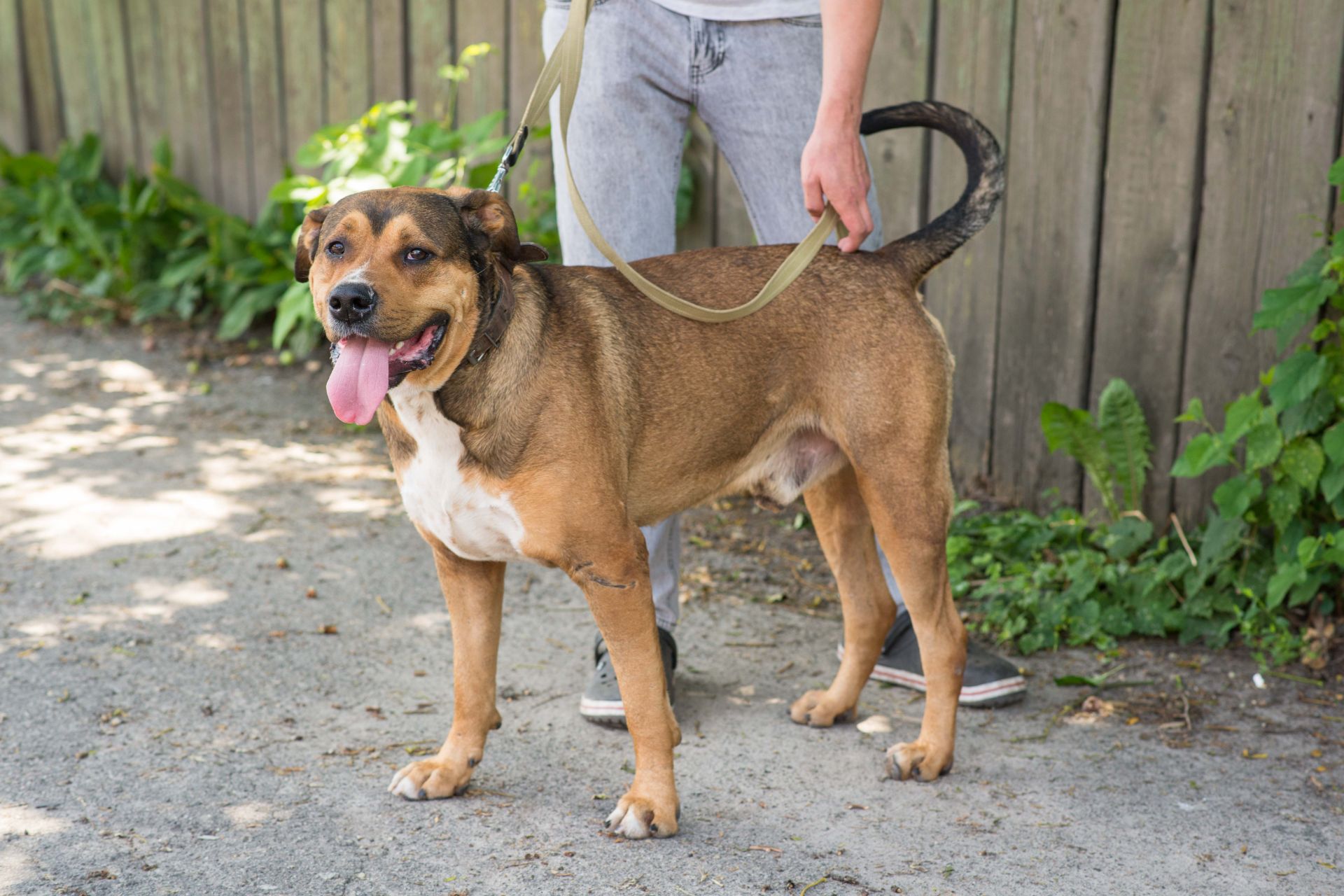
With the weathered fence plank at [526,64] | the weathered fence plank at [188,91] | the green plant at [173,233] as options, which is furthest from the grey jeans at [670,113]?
the weathered fence plank at [188,91]

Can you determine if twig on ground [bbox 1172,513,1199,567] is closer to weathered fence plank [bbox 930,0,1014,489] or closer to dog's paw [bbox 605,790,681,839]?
weathered fence plank [bbox 930,0,1014,489]

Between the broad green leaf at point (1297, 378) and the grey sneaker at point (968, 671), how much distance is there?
1203 mm

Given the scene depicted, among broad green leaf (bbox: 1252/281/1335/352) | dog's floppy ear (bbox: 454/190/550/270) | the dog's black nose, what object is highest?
dog's floppy ear (bbox: 454/190/550/270)

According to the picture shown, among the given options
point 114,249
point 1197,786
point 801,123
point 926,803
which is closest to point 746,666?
point 926,803

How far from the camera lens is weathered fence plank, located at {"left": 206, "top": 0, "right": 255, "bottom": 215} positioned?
8805 mm

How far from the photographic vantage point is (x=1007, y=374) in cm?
538

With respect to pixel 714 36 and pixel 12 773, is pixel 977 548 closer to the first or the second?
pixel 714 36

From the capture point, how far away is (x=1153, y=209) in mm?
4781

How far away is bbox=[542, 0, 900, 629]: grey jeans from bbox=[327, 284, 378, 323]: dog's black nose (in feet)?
3.95

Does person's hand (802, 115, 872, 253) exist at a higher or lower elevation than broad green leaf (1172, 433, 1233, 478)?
higher

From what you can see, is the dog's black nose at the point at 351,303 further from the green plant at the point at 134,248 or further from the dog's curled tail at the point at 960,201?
the green plant at the point at 134,248

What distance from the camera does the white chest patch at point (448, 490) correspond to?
10.2ft

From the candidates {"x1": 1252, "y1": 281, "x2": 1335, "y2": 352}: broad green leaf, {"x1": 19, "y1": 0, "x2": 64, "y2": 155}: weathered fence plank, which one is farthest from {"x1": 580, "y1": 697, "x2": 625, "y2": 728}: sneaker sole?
{"x1": 19, "y1": 0, "x2": 64, "y2": 155}: weathered fence plank

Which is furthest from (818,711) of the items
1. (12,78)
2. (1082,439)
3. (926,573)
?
(12,78)
